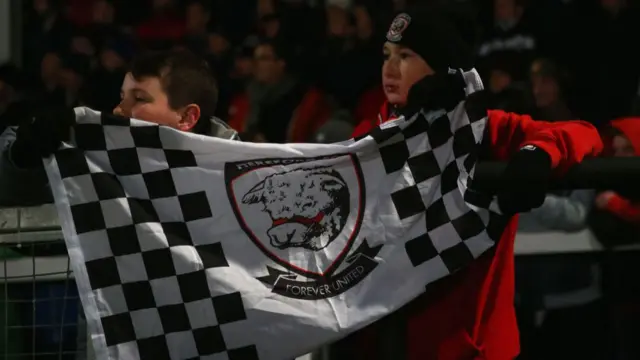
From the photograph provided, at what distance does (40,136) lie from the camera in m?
3.27

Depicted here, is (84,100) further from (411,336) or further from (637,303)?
(411,336)

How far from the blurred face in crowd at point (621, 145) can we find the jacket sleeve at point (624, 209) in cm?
56

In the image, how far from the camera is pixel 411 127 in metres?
3.43

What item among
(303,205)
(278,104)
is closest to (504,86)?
(278,104)

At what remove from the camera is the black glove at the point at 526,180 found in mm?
3127

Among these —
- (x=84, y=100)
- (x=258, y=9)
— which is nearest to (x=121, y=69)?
(x=84, y=100)

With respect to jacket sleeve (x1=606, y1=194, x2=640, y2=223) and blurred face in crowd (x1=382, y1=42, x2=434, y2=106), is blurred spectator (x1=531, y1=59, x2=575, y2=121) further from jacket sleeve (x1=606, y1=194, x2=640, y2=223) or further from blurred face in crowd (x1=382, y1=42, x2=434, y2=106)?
blurred face in crowd (x1=382, y1=42, x2=434, y2=106)

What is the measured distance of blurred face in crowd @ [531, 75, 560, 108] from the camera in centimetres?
675

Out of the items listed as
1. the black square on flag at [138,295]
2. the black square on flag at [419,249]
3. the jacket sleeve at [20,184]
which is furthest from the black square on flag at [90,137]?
the black square on flag at [419,249]

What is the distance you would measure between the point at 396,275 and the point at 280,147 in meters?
0.45

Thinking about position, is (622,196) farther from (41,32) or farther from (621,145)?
(41,32)

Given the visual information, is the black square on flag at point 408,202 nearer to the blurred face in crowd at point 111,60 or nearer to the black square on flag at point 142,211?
the black square on flag at point 142,211

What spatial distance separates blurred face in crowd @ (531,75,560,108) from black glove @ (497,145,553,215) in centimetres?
360

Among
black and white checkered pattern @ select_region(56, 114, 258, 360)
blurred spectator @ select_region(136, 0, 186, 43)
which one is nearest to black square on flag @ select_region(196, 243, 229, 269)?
black and white checkered pattern @ select_region(56, 114, 258, 360)
